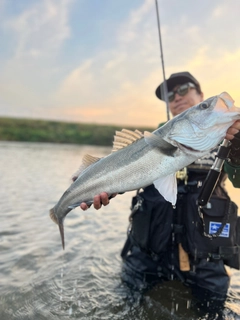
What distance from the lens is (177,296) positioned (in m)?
4.53

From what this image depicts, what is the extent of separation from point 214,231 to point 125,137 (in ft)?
6.36

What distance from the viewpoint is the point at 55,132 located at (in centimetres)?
4553

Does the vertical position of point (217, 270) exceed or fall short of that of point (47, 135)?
it falls short

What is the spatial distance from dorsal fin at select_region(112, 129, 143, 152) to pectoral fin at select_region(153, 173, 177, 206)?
506mm

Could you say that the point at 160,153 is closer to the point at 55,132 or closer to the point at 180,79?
the point at 180,79

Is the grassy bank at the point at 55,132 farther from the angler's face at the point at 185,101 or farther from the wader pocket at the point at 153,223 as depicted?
the wader pocket at the point at 153,223

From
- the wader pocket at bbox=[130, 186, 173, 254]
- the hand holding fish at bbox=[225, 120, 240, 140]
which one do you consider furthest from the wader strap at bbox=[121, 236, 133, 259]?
the hand holding fish at bbox=[225, 120, 240, 140]

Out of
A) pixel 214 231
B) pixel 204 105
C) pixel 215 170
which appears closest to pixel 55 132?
pixel 214 231

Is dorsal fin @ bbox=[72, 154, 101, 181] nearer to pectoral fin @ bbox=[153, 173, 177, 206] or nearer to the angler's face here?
pectoral fin @ bbox=[153, 173, 177, 206]

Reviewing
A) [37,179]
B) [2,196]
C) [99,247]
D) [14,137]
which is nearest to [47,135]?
[14,137]

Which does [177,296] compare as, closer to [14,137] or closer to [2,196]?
[2,196]

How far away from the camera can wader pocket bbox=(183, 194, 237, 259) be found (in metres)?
4.17

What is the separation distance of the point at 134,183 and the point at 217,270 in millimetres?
2192

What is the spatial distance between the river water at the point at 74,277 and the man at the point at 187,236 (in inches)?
12.3
